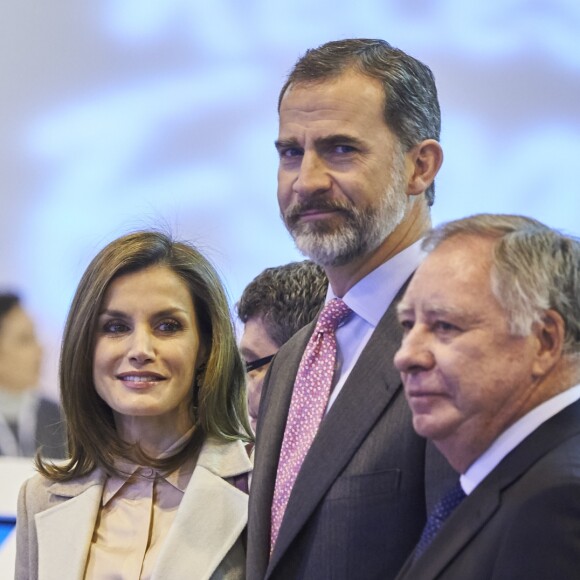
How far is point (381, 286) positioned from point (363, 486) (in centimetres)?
37

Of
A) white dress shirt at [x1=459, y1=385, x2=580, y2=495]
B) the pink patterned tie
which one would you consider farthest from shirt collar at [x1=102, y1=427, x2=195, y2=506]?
white dress shirt at [x1=459, y1=385, x2=580, y2=495]

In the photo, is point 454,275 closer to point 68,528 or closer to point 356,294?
point 356,294

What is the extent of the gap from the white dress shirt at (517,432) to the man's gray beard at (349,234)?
1.91 feet

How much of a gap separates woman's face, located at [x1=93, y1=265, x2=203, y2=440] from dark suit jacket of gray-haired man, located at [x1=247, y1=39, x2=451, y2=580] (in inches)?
8.5

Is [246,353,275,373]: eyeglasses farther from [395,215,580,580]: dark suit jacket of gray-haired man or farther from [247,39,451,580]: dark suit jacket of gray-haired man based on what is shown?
[395,215,580,580]: dark suit jacket of gray-haired man

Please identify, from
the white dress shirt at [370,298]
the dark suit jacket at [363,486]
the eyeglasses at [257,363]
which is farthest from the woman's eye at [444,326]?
the eyeglasses at [257,363]

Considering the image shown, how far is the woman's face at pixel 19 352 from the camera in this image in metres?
4.06

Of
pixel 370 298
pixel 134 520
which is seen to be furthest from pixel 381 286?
pixel 134 520

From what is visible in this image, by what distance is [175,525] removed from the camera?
7.71 ft

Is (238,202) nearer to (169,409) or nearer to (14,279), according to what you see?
(14,279)

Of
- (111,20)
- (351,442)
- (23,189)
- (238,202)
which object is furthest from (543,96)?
(351,442)

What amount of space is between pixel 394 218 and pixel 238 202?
1920mm

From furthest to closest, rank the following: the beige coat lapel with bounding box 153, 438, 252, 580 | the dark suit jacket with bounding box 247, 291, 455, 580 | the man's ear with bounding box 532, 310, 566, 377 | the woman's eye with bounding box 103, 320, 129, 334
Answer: the woman's eye with bounding box 103, 320, 129, 334, the beige coat lapel with bounding box 153, 438, 252, 580, the dark suit jacket with bounding box 247, 291, 455, 580, the man's ear with bounding box 532, 310, 566, 377

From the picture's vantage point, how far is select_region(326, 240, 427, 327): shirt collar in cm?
205
